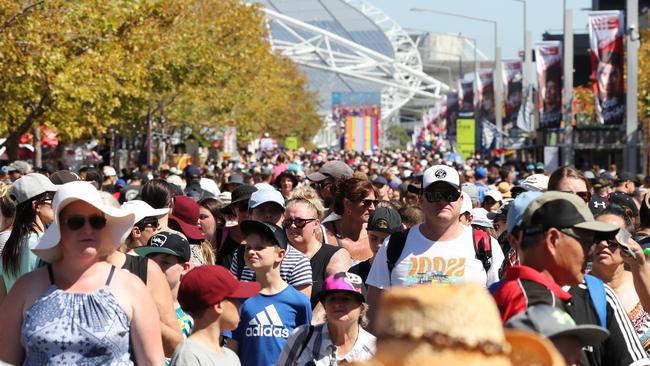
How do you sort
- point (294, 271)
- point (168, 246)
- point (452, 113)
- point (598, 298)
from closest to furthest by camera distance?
point (598, 298), point (168, 246), point (294, 271), point (452, 113)

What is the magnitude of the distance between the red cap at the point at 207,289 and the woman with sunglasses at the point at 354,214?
4.23 m

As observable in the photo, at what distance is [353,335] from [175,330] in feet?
Result: 2.67

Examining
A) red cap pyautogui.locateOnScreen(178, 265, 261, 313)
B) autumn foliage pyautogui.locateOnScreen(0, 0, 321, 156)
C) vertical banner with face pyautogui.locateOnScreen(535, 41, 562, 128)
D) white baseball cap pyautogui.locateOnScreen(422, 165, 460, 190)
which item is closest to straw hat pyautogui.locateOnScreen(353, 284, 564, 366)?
red cap pyautogui.locateOnScreen(178, 265, 261, 313)

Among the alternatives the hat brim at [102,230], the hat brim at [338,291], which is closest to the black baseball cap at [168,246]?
the hat brim at [338,291]

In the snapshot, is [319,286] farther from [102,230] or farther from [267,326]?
[102,230]

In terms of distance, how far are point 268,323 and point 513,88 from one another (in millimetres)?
44523

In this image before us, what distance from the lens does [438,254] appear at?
279 inches

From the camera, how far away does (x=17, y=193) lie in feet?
26.2

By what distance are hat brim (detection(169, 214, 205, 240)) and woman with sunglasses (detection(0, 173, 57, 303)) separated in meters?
1.46

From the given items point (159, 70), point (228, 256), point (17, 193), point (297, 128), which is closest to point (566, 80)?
point (159, 70)

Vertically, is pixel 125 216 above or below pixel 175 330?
above

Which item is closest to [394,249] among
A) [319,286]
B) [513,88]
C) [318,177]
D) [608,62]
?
[319,286]

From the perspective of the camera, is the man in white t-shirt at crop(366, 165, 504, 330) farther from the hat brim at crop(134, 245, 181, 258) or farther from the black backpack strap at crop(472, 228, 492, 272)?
the hat brim at crop(134, 245, 181, 258)

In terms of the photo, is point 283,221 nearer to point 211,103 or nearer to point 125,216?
point 125,216
